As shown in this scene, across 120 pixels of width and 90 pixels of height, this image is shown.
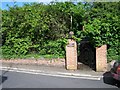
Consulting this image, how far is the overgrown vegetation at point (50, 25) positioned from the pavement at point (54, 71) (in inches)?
47.0

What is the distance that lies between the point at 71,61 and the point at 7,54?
533 centimetres

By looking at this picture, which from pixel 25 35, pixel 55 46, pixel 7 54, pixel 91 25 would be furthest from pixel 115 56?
pixel 7 54

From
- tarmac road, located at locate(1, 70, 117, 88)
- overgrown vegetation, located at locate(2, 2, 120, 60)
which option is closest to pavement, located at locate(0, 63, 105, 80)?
tarmac road, located at locate(1, 70, 117, 88)

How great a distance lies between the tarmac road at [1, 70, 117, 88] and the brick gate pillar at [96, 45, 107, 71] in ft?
5.85

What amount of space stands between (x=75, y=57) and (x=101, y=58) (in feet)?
4.87

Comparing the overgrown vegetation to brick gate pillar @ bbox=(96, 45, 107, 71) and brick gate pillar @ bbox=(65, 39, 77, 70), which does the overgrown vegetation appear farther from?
brick gate pillar @ bbox=(65, 39, 77, 70)

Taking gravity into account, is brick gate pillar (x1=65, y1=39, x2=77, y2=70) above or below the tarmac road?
above

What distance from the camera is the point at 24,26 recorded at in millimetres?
16172

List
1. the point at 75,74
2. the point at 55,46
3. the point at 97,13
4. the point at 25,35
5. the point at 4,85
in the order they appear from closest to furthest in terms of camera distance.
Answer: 1. the point at 4,85
2. the point at 75,74
3. the point at 97,13
4. the point at 55,46
5. the point at 25,35

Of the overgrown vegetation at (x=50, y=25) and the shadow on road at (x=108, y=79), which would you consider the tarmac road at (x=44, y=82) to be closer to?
the shadow on road at (x=108, y=79)

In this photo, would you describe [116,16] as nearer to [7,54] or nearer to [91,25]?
[91,25]

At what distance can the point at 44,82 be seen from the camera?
36.0ft

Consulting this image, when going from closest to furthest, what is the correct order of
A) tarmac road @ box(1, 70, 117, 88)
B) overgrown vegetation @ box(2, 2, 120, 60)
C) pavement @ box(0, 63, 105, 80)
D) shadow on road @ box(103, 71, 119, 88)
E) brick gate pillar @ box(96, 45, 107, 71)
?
tarmac road @ box(1, 70, 117, 88) < shadow on road @ box(103, 71, 119, 88) < pavement @ box(0, 63, 105, 80) < brick gate pillar @ box(96, 45, 107, 71) < overgrown vegetation @ box(2, 2, 120, 60)

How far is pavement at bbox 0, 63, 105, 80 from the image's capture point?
40.7 ft
